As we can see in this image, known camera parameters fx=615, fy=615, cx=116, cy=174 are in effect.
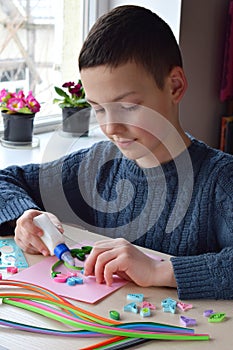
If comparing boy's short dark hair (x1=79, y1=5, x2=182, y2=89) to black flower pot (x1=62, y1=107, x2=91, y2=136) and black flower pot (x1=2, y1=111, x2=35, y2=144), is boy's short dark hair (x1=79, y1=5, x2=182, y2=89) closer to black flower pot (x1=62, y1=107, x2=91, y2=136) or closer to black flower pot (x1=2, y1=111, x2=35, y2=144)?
black flower pot (x1=2, y1=111, x2=35, y2=144)

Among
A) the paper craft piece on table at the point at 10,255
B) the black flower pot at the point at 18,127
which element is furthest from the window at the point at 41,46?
the paper craft piece on table at the point at 10,255

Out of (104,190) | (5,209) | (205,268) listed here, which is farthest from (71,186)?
(205,268)

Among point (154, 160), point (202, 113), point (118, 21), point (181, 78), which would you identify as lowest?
point (202, 113)

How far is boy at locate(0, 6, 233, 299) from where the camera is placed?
3.06 feet

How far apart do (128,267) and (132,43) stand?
397mm

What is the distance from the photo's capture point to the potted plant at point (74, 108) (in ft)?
6.22

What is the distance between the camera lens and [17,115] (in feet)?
5.56

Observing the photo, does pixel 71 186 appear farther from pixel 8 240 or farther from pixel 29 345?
pixel 29 345

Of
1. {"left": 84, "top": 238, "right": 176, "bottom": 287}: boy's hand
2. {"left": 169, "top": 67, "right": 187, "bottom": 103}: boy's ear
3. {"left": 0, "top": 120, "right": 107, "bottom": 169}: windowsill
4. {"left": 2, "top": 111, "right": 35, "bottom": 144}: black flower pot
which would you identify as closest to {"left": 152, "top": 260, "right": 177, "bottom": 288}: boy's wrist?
{"left": 84, "top": 238, "right": 176, "bottom": 287}: boy's hand

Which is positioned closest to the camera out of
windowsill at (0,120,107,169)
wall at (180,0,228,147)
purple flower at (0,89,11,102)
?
windowsill at (0,120,107,169)

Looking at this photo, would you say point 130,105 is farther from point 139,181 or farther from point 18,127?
point 18,127

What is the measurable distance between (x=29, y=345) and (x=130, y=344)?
12cm

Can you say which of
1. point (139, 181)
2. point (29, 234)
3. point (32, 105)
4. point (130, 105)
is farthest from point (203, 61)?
point (29, 234)

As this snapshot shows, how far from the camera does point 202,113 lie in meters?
2.39
